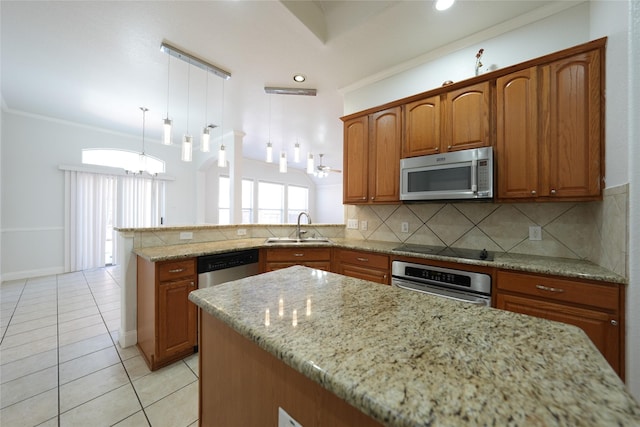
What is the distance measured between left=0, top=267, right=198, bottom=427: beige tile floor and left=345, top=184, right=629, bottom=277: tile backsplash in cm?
233

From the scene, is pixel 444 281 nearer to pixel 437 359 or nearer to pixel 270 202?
pixel 437 359

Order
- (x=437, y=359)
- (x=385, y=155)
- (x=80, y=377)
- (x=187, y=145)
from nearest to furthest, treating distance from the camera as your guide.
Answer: (x=437, y=359) < (x=80, y=377) < (x=385, y=155) < (x=187, y=145)

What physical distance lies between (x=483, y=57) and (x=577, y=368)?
270cm

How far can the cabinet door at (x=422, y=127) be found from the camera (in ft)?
7.09

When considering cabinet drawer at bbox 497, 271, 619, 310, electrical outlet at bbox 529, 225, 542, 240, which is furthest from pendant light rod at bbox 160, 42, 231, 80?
electrical outlet at bbox 529, 225, 542, 240

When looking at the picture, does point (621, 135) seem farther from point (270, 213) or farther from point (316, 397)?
point (270, 213)

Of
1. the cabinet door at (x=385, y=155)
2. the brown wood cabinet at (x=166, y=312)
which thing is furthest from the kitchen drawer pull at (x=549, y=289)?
the brown wood cabinet at (x=166, y=312)

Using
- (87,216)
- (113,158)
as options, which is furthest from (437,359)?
(113,158)

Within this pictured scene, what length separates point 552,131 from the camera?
1.69 m

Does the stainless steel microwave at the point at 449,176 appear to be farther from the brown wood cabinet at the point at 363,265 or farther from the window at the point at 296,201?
the window at the point at 296,201

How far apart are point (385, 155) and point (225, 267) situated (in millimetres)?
1993

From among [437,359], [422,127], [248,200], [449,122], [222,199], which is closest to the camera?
[437,359]

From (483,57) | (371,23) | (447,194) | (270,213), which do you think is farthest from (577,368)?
(270,213)

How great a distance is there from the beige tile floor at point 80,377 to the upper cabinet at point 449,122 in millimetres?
2760
